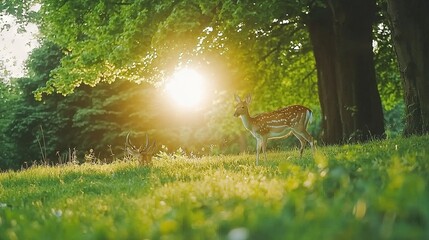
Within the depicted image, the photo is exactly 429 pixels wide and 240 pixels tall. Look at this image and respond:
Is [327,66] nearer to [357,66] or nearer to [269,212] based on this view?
[357,66]

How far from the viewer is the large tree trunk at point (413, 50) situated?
14844mm

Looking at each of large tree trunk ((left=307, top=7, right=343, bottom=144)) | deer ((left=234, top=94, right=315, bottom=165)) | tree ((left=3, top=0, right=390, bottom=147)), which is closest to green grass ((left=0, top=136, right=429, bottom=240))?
deer ((left=234, top=94, right=315, bottom=165))

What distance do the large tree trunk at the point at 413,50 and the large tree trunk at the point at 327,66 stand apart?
12.6 ft

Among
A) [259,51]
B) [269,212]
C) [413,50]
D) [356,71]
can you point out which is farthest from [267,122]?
[269,212]

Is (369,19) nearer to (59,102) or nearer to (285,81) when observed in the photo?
(285,81)

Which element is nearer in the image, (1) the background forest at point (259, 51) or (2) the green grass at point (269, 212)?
(2) the green grass at point (269, 212)

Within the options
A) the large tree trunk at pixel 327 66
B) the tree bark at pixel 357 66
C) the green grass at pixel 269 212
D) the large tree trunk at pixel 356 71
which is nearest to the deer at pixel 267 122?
the large tree trunk at pixel 356 71

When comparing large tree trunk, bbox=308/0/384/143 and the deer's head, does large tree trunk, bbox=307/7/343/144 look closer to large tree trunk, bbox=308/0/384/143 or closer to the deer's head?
large tree trunk, bbox=308/0/384/143

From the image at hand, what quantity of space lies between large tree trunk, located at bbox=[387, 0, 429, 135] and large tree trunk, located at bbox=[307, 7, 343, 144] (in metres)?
3.85

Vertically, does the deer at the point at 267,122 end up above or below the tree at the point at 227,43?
below

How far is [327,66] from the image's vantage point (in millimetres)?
19234

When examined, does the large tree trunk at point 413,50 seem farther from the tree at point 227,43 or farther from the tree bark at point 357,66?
the tree bark at point 357,66

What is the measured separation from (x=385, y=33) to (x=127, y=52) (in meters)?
10.4

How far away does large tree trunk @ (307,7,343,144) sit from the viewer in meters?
19.0
